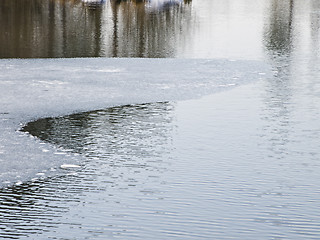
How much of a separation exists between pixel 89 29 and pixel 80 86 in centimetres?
1335

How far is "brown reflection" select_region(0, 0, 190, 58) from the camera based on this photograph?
2188cm

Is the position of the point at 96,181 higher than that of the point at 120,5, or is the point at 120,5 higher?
the point at 120,5

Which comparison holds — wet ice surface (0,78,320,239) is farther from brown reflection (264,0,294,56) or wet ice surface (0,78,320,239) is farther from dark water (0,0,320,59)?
brown reflection (264,0,294,56)

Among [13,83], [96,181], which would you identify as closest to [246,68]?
[13,83]

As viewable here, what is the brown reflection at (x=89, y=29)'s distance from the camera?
861 inches

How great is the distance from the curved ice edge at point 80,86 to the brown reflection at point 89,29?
2.59 metres

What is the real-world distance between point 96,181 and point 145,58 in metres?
11.8

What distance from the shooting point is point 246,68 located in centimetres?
1811

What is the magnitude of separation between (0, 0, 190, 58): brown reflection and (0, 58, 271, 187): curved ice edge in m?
2.59

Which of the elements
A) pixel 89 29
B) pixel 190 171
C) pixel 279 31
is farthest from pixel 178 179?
pixel 279 31

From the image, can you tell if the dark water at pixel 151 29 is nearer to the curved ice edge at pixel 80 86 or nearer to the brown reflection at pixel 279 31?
the brown reflection at pixel 279 31

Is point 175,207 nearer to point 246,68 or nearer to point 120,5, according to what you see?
point 246,68

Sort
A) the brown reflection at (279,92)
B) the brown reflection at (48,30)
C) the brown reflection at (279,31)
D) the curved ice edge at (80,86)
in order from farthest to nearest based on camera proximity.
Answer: the brown reflection at (279,31), the brown reflection at (48,30), the brown reflection at (279,92), the curved ice edge at (80,86)

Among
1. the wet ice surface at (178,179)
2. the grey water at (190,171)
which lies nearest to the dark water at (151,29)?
the grey water at (190,171)
